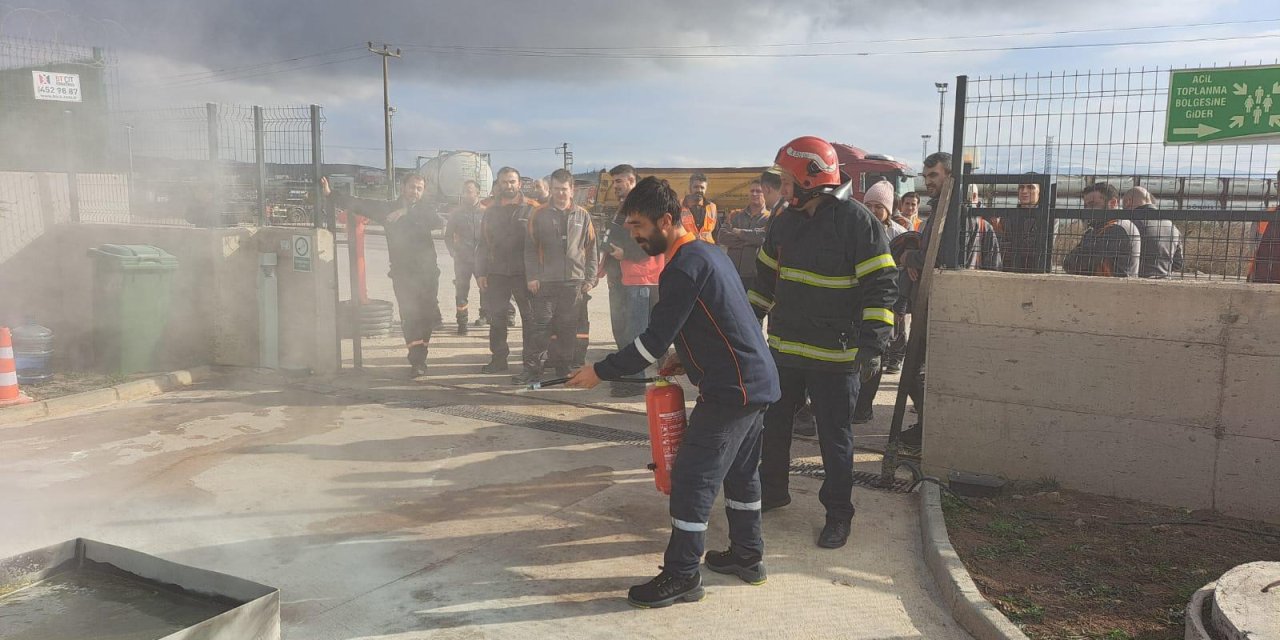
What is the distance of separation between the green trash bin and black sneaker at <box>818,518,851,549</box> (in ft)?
21.9

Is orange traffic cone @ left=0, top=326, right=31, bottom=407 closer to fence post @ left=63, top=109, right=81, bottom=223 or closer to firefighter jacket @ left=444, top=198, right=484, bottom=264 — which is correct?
fence post @ left=63, top=109, right=81, bottom=223

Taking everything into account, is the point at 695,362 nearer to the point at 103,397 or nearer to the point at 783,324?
the point at 783,324

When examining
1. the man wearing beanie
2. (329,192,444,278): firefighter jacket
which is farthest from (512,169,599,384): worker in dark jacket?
the man wearing beanie

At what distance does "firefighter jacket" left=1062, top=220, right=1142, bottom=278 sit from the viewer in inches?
198

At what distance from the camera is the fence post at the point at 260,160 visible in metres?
8.13

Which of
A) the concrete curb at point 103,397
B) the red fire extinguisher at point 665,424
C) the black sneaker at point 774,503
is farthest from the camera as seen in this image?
the concrete curb at point 103,397

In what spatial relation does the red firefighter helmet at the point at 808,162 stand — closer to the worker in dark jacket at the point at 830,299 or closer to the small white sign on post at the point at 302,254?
the worker in dark jacket at the point at 830,299

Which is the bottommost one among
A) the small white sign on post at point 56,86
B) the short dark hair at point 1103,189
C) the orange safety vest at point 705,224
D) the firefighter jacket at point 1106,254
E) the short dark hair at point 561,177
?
the firefighter jacket at point 1106,254

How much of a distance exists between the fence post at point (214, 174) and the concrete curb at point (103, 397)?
1.52m

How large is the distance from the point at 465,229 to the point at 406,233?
2115mm

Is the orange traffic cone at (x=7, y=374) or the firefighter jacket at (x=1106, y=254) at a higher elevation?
the firefighter jacket at (x=1106, y=254)

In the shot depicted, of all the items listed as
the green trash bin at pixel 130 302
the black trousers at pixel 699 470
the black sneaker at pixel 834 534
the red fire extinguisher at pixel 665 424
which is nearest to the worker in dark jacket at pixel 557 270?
the green trash bin at pixel 130 302

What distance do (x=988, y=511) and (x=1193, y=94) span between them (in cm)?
255

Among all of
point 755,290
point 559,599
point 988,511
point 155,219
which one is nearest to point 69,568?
point 559,599
